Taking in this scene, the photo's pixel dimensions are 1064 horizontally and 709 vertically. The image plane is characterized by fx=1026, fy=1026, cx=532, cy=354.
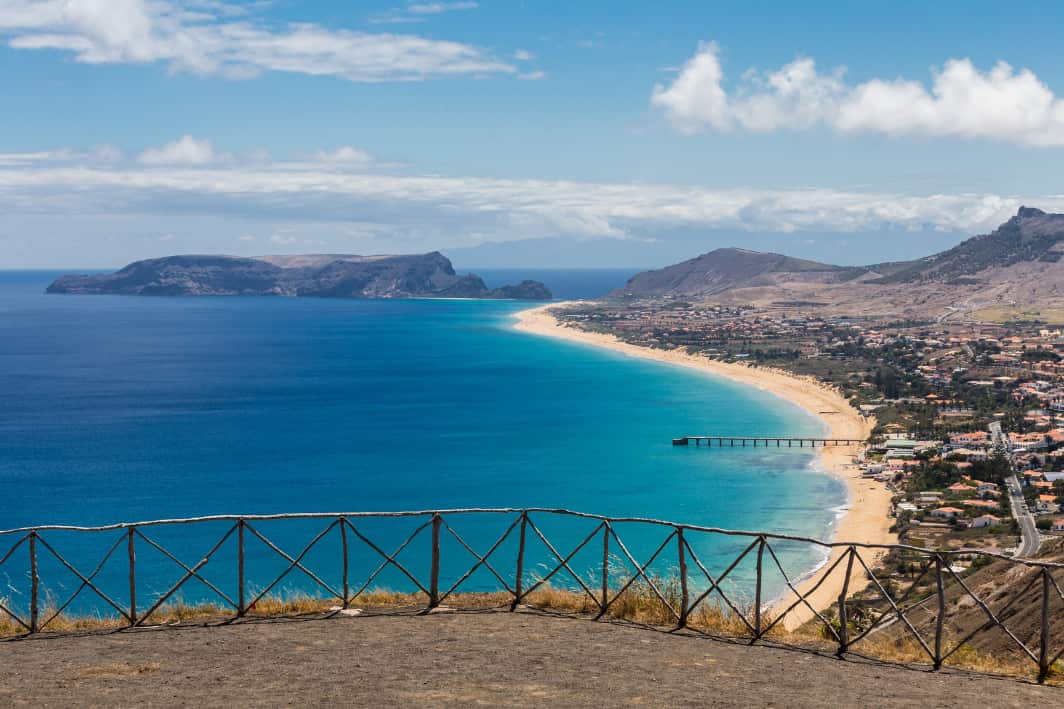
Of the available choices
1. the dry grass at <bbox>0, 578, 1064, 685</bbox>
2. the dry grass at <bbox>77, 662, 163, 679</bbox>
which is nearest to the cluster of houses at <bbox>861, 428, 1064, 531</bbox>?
the dry grass at <bbox>0, 578, 1064, 685</bbox>

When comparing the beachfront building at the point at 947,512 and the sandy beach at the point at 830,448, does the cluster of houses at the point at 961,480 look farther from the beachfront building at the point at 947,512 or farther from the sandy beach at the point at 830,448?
the sandy beach at the point at 830,448

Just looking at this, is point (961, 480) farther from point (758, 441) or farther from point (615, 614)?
point (615, 614)

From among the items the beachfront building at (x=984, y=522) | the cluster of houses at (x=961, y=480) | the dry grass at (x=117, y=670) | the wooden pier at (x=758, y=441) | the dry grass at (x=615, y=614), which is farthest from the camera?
the wooden pier at (x=758, y=441)

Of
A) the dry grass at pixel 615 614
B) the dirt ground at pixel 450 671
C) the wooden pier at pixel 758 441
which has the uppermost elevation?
the dirt ground at pixel 450 671

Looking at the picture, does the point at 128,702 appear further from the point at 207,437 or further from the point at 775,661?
the point at 207,437

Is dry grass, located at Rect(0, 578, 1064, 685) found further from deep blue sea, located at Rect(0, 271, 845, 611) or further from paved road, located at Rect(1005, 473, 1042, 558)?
paved road, located at Rect(1005, 473, 1042, 558)

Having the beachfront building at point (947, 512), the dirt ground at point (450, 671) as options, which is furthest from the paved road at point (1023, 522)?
the dirt ground at point (450, 671)

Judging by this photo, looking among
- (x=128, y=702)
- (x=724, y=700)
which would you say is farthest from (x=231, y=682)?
(x=724, y=700)
